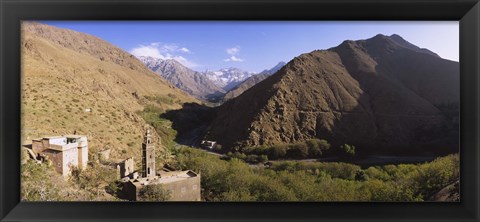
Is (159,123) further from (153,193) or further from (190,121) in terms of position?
(153,193)

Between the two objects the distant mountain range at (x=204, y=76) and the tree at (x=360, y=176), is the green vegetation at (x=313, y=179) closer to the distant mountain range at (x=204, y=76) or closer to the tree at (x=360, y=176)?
the tree at (x=360, y=176)

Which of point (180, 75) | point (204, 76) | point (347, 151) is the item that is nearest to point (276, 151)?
point (347, 151)

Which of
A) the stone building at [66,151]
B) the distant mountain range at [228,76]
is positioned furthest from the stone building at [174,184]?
the distant mountain range at [228,76]

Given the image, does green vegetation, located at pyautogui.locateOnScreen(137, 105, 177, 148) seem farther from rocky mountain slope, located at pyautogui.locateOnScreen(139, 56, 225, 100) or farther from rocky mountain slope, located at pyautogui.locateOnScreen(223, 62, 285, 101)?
rocky mountain slope, located at pyautogui.locateOnScreen(223, 62, 285, 101)

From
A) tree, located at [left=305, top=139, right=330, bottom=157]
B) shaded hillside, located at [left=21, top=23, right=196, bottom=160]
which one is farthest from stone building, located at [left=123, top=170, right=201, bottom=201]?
tree, located at [left=305, top=139, right=330, bottom=157]
